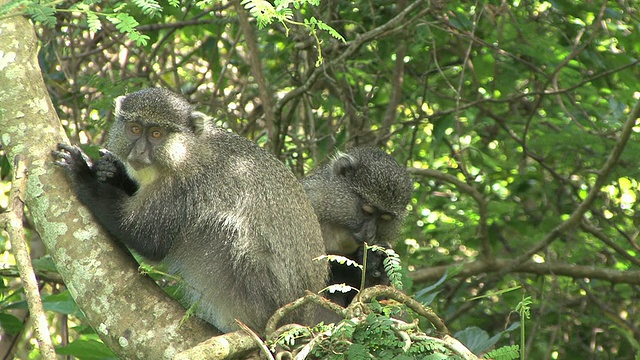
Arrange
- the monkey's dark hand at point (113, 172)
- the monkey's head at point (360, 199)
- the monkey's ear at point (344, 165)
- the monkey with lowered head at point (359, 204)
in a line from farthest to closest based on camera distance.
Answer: the monkey's ear at point (344, 165) → the monkey's head at point (360, 199) → the monkey with lowered head at point (359, 204) → the monkey's dark hand at point (113, 172)

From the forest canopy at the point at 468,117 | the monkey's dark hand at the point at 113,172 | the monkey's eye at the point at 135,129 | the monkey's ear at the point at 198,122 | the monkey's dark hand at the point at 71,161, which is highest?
the monkey's dark hand at the point at 71,161

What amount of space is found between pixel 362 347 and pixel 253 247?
1.72 metres

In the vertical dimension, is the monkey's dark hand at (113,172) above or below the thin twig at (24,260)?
below

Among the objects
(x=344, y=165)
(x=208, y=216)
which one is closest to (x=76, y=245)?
(x=208, y=216)

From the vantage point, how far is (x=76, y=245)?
12.7ft

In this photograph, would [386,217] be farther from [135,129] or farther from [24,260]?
[24,260]

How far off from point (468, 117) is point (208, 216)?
3988 mm

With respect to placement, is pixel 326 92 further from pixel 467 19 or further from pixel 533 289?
pixel 533 289

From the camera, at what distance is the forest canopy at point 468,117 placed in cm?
711

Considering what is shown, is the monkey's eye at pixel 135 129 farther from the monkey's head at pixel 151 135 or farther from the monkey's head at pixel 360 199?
the monkey's head at pixel 360 199

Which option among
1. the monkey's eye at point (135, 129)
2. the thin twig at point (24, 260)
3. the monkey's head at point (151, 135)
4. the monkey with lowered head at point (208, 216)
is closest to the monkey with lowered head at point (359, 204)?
the monkey with lowered head at point (208, 216)

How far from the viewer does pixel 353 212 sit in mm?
6008

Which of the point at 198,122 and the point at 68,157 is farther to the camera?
the point at 198,122

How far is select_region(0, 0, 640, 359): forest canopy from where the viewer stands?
711 centimetres
